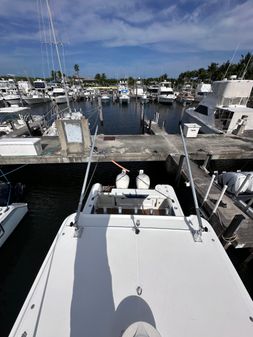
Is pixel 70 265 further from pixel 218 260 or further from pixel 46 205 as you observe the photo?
pixel 46 205

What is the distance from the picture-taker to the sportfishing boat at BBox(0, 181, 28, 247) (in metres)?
6.02

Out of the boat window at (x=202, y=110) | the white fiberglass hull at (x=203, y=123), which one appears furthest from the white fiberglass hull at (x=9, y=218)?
the boat window at (x=202, y=110)

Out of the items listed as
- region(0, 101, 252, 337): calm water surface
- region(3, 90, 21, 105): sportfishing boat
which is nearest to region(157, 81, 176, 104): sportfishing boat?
region(0, 101, 252, 337): calm water surface

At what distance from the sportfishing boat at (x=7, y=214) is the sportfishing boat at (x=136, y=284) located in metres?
4.58

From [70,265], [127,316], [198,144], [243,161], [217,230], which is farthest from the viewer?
[243,161]

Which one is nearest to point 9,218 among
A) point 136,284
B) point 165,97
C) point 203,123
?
point 136,284

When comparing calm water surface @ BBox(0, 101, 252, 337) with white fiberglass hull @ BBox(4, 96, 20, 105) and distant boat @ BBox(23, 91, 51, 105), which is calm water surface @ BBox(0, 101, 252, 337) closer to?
white fiberglass hull @ BBox(4, 96, 20, 105)

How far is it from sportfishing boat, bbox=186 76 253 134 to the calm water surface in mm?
6748

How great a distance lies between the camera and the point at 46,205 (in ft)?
27.7

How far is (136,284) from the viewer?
216 centimetres

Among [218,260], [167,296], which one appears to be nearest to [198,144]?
[218,260]

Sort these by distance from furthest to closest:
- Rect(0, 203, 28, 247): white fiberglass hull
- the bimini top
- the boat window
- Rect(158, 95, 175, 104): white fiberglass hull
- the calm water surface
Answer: Rect(158, 95, 175, 104): white fiberglass hull < the boat window < Rect(0, 203, 28, 247): white fiberglass hull < the calm water surface < the bimini top

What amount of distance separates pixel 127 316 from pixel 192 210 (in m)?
6.59

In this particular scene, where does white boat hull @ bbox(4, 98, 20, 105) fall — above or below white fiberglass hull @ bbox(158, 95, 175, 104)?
below
